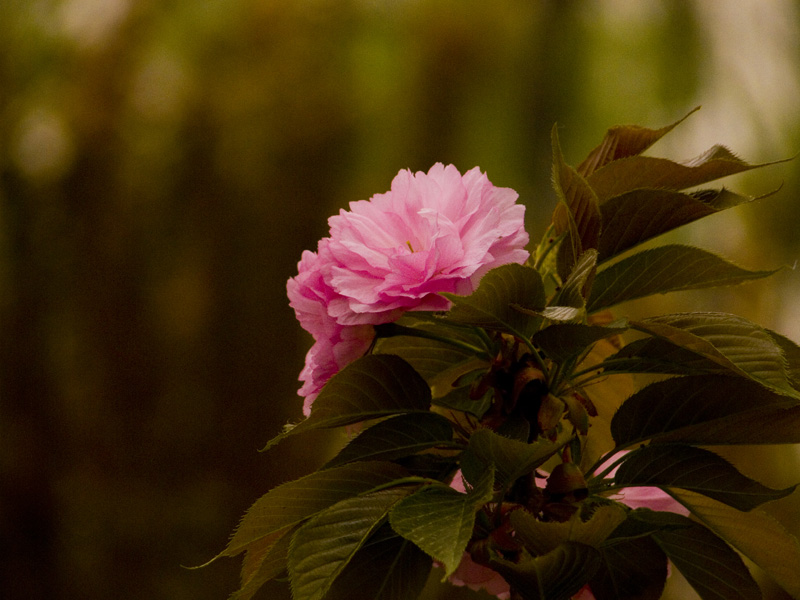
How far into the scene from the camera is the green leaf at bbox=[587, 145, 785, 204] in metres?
0.39

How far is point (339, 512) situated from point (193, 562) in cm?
138

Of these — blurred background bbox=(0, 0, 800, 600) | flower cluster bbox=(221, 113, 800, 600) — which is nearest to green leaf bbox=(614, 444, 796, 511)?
flower cluster bbox=(221, 113, 800, 600)

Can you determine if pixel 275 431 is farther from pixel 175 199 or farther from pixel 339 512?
pixel 339 512

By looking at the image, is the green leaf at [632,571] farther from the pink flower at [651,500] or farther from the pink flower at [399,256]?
the pink flower at [399,256]

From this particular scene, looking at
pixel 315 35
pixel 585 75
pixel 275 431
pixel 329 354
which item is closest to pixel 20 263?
pixel 275 431

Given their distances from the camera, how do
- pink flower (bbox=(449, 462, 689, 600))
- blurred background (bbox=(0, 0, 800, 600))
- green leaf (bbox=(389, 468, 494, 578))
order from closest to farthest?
green leaf (bbox=(389, 468, 494, 578)) < pink flower (bbox=(449, 462, 689, 600)) < blurred background (bbox=(0, 0, 800, 600))

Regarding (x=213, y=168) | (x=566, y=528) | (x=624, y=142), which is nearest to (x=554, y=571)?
(x=566, y=528)

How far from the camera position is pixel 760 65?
5.19 feet

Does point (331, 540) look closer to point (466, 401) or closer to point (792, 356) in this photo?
point (466, 401)

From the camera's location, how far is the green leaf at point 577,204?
37 cm

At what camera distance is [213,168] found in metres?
1.71

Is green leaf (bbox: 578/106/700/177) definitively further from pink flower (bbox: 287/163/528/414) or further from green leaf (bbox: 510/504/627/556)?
green leaf (bbox: 510/504/627/556)

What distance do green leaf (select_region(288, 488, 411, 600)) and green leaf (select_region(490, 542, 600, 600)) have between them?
6 cm

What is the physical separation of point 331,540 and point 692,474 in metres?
0.18
